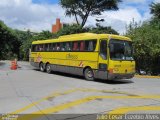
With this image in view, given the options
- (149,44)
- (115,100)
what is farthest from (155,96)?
(149,44)

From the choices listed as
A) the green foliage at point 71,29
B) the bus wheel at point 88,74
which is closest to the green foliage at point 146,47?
the bus wheel at point 88,74

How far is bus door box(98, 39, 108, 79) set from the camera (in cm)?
1922

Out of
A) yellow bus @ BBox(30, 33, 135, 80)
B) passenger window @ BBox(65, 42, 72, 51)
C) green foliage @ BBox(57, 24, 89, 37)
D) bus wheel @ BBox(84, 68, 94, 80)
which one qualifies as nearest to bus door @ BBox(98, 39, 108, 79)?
yellow bus @ BBox(30, 33, 135, 80)

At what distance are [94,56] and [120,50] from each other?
1.63m

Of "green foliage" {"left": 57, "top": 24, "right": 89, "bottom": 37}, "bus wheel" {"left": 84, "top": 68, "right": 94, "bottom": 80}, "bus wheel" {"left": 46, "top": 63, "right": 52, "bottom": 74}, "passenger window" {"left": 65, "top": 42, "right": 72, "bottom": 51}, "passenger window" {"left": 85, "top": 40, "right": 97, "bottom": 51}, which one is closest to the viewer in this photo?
"passenger window" {"left": 85, "top": 40, "right": 97, "bottom": 51}

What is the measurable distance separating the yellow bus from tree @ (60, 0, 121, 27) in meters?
27.0

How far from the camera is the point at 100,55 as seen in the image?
19.6 metres

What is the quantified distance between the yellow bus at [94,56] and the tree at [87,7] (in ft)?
88.6

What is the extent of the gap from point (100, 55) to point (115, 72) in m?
1.39

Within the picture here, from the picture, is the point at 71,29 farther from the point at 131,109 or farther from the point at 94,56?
the point at 131,109

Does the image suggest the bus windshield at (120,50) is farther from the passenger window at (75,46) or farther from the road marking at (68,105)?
the road marking at (68,105)

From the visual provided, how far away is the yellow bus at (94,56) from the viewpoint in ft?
62.5

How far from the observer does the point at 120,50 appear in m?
19.4

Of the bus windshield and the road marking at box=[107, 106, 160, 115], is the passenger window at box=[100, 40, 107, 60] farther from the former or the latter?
the road marking at box=[107, 106, 160, 115]
